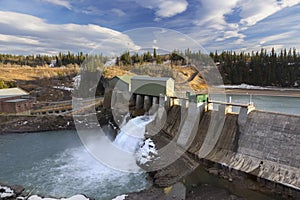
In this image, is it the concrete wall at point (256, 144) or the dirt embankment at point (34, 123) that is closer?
the concrete wall at point (256, 144)

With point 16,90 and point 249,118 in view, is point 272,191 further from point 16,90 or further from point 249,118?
point 16,90

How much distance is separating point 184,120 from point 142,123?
164 inches

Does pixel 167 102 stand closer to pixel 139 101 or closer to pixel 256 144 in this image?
pixel 139 101

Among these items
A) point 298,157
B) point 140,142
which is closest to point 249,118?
point 298,157

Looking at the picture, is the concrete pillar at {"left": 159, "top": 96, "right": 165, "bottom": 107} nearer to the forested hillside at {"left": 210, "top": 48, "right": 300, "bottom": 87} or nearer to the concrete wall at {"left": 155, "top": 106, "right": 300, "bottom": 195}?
the concrete wall at {"left": 155, "top": 106, "right": 300, "bottom": 195}

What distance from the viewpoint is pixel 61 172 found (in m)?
11.5

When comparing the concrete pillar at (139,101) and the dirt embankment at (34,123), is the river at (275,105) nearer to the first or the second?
the concrete pillar at (139,101)

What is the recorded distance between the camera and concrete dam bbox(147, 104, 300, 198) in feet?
29.0

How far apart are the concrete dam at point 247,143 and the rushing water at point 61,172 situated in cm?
223

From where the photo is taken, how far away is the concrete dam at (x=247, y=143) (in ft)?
29.0

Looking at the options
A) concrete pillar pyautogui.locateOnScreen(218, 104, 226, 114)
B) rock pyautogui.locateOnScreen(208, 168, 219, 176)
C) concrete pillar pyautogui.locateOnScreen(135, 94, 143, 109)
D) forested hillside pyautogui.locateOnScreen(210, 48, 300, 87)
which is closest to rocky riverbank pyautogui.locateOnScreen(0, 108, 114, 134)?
concrete pillar pyautogui.locateOnScreen(135, 94, 143, 109)

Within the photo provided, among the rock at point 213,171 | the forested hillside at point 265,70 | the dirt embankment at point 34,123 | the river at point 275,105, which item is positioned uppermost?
the forested hillside at point 265,70

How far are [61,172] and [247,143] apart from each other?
10.1 meters

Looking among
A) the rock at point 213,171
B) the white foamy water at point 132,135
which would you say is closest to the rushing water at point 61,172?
the white foamy water at point 132,135
